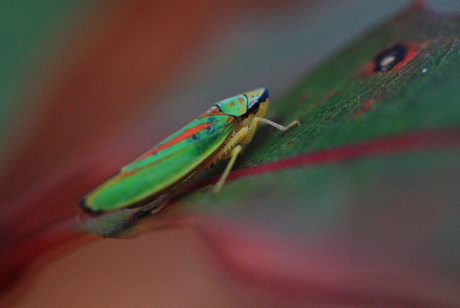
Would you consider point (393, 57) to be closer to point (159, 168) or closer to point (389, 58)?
point (389, 58)

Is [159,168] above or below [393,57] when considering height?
below

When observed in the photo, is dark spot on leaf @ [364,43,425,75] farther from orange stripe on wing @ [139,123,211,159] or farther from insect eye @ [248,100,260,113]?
orange stripe on wing @ [139,123,211,159]

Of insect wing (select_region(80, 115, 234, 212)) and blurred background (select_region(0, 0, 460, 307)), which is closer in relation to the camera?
insect wing (select_region(80, 115, 234, 212))

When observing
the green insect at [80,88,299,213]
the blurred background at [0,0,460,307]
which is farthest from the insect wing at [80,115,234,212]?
the blurred background at [0,0,460,307]

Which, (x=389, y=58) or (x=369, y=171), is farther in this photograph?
(x=389, y=58)

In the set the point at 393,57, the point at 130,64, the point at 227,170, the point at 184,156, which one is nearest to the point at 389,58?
the point at 393,57

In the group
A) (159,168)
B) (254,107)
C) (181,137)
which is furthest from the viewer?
(254,107)

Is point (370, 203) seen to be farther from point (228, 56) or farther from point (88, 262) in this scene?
point (228, 56)
